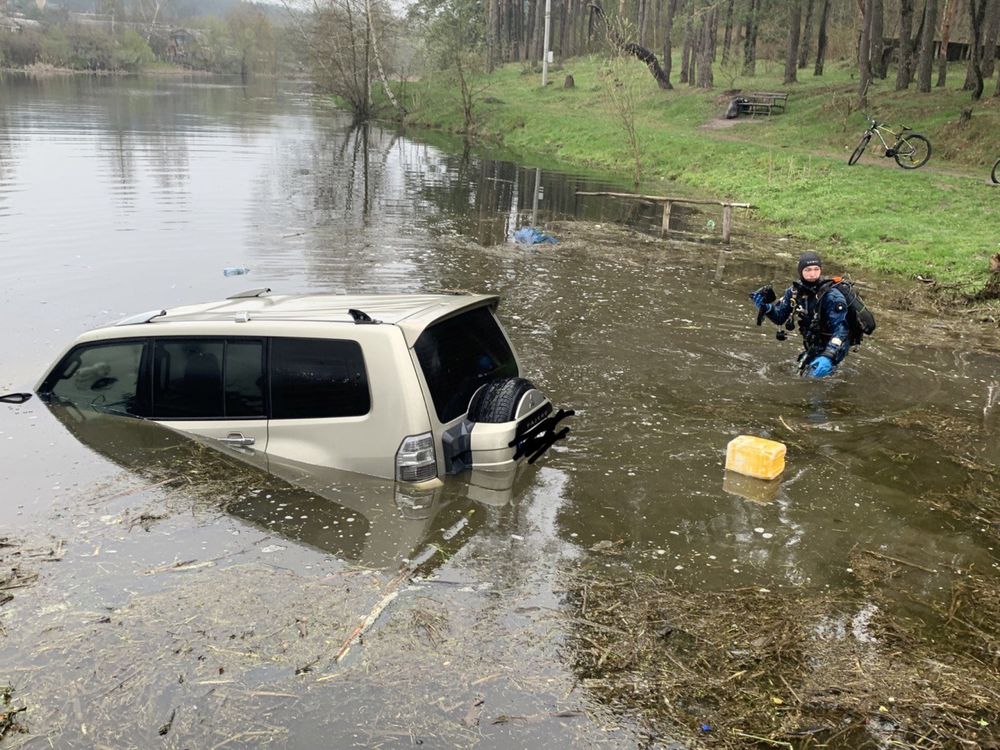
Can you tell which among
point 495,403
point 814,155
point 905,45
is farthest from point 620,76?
point 495,403

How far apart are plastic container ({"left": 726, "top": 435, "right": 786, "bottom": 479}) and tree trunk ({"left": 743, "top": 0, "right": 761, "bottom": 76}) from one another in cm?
4281

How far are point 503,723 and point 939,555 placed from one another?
133 inches

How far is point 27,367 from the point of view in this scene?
9.44 metres

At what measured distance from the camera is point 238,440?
5922mm

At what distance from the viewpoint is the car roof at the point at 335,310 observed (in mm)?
5570

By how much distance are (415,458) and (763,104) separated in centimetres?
3724

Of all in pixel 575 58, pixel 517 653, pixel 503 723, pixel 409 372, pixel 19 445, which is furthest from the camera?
pixel 575 58

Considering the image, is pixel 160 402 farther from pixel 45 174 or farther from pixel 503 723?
pixel 45 174

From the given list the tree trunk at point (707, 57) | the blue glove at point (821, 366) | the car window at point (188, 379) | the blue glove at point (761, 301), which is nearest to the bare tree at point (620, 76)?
the tree trunk at point (707, 57)

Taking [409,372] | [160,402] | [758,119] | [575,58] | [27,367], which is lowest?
[27,367]

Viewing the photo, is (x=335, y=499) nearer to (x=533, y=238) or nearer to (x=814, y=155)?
(x=533, y=238)

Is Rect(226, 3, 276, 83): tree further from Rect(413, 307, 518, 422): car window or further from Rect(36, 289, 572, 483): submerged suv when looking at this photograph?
Rect(413, 307, 518, 422): car window

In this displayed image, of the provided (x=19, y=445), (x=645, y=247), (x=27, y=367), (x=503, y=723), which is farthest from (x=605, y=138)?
(x=503, y=723)

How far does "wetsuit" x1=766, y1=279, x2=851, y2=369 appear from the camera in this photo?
8.63m
